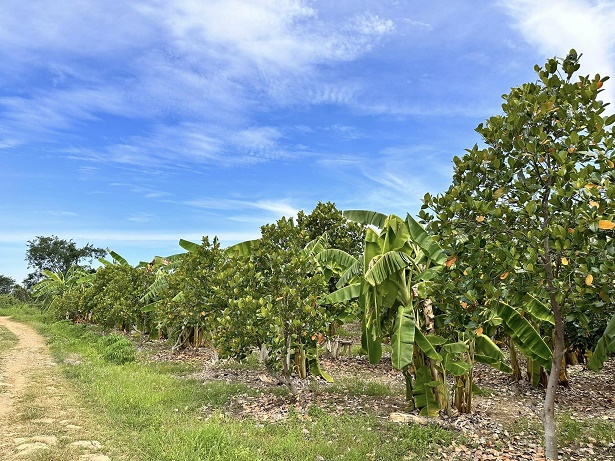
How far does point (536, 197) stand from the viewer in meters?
6.41

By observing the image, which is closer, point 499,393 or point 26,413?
point 26,413

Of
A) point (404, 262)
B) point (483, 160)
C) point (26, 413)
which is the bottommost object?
point (26, 413)

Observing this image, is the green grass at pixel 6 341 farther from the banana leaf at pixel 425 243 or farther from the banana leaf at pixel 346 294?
the banana leaf at pixel 425 243

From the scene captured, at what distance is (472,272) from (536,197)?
1.55 m

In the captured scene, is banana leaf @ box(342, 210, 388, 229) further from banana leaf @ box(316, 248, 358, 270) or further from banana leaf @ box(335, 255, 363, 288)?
banana leaf @ box(335, 255, 363, 288)

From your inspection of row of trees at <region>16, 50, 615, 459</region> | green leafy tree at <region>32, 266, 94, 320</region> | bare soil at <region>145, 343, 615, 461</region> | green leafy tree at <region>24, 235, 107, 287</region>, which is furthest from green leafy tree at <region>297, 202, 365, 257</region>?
green leafy tree at <region>24, 235, 107, 287</region>

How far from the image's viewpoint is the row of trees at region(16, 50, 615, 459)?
572 centimetres

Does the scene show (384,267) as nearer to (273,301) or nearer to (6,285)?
(273,301)

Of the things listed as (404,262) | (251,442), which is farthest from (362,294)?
(251,442)

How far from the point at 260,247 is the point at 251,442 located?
5646 mm

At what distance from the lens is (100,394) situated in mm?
11648

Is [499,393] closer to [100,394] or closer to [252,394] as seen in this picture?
[252,394]

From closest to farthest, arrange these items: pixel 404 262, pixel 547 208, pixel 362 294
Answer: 1. pixel 547 208
2. pixel 404 262
3. pixel 362 294

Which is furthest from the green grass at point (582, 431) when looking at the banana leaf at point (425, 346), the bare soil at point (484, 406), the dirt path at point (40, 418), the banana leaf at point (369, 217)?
the dirt path at point (40, 418)
